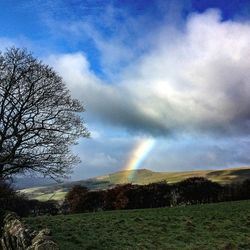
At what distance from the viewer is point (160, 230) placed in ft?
95.2

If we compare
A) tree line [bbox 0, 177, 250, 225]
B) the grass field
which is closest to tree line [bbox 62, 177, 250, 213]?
tree line [bbox 0, 177, 250, 225]

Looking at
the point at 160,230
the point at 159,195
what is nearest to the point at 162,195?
the point at 159,195

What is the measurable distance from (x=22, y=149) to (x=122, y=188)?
53.2ft

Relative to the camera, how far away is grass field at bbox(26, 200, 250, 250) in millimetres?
24969

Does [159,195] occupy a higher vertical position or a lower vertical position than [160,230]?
higher

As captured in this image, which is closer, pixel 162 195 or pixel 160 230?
pixel 160 230

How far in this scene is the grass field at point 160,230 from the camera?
25.0 meters

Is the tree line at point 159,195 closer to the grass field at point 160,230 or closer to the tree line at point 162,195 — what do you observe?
the tree line at point 162,195

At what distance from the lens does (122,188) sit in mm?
53531

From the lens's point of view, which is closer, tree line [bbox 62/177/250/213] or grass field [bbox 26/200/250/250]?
grass field [bbox 26/200/250/250]

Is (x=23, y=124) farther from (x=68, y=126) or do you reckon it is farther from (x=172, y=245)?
(x=172, y=245)

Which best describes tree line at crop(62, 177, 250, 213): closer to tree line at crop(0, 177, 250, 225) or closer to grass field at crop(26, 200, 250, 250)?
tree line at crop(0, 177, 250, 225)

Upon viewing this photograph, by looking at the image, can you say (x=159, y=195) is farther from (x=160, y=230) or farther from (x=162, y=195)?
(x=160, y=230)

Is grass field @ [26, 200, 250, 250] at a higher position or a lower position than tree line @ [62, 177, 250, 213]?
lower
